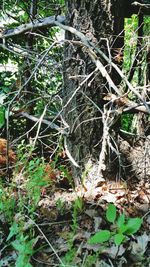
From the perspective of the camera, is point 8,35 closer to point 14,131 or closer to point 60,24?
point 60,24

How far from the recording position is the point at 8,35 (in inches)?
122

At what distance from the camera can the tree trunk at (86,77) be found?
2.46 metres

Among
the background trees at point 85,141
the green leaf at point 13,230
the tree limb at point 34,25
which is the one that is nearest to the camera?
the green leaf at point 13,230

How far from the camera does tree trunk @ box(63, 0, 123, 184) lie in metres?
2.46

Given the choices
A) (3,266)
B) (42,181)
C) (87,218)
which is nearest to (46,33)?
(42,181)

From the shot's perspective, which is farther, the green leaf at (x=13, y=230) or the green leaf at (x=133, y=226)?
the green leaf at (x=13, y=230)

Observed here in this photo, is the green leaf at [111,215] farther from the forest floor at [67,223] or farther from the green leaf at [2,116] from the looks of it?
the green leaf at [2,116]

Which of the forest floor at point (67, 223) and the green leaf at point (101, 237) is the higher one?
the green leaf at point (101, 237)

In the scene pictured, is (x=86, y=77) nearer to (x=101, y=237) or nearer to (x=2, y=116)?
(x=2, y=116)

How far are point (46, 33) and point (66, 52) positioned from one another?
1.06 m

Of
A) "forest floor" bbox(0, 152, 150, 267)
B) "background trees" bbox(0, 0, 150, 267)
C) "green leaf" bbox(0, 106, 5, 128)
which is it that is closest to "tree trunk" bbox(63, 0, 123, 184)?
"background trees" bbox(0, 0, 150, 267)

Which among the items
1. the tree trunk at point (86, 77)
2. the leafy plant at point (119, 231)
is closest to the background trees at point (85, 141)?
the tree trunk at point (86, 77)

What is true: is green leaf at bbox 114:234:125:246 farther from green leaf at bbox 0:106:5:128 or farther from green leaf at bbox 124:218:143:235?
green leaf at bbox 0:106:5:128

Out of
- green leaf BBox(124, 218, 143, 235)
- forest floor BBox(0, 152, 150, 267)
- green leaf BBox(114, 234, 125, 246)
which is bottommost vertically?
forest floor BBox(0, 152, 150, 267)
